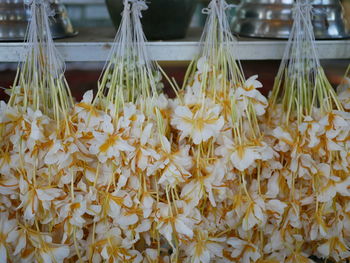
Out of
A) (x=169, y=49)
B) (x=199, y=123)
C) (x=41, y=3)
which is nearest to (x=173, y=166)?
(x=199, y=123)

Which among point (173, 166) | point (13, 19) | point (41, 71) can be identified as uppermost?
point (13, 19)

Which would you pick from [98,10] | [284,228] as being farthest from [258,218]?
[98,10]

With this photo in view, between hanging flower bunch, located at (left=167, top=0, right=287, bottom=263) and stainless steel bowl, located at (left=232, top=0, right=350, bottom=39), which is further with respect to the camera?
stainless steel bowl, located at (left=232, top=0, right=350, bottom=39)

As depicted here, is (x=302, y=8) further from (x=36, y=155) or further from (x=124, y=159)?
(x=36, y=155)

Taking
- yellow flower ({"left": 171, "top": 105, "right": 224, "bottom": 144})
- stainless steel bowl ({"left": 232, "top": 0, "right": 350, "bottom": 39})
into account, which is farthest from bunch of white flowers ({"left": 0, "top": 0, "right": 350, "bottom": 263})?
stainless steel bowl ({"left": 232, "top": 0, "right": 350, "bottom": 39})

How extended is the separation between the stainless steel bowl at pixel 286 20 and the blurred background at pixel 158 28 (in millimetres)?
11

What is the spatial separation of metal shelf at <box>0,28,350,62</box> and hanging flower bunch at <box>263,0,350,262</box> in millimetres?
51

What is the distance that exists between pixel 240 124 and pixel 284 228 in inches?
9.2

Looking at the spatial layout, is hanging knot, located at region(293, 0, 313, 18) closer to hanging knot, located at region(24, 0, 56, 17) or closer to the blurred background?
the blurred background

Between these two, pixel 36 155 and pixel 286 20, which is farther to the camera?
pixel 286 20

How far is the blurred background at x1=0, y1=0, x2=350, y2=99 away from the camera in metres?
1.02

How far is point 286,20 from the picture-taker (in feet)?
3.55

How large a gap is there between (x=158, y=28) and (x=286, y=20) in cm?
29

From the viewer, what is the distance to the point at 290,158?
974 millimetres
